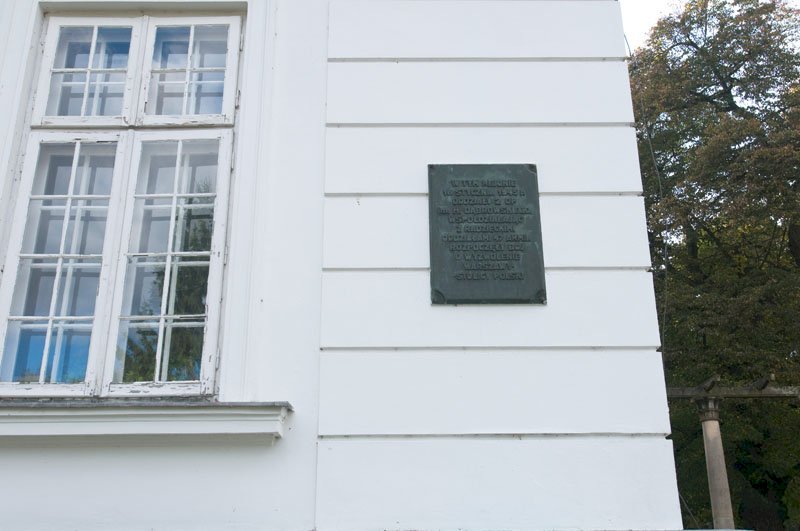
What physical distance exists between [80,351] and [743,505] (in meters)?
17.9

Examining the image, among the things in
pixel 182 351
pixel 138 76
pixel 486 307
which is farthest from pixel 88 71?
pixel 486 307

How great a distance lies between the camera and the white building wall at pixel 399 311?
138 inches

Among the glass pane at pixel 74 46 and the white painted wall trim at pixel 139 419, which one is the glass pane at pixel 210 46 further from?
the white painted wall trim at pixel 139 419

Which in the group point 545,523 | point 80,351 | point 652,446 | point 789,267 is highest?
point 789,267

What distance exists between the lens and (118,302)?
152 inches

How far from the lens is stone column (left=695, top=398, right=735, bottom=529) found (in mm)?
14508

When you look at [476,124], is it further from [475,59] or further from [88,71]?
[88,71]

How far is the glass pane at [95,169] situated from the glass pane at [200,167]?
1.32 feet

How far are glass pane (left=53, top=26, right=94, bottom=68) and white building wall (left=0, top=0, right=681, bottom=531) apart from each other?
137 mm

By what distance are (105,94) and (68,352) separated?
1.51 m

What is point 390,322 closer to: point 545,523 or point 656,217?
point 545,523

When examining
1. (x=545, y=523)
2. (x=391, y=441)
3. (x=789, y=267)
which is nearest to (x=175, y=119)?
(x=391, y=441)

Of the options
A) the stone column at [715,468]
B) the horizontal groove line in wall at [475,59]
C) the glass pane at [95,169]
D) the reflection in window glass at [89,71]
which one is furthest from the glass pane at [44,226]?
the stone column at [715,468]

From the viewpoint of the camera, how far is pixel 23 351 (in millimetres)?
3840
